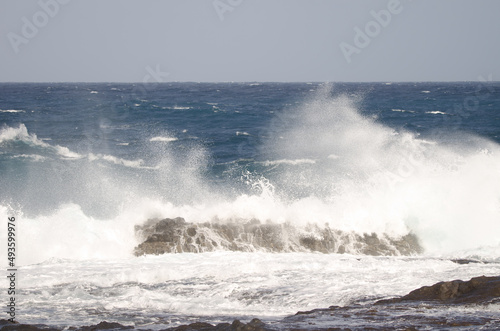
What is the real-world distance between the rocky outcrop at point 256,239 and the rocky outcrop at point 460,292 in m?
5.02

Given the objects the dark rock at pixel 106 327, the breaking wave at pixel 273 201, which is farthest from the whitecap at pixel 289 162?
the dark rock at pixel 106 327

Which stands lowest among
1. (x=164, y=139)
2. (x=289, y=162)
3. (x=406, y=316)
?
(x=406, y=316)

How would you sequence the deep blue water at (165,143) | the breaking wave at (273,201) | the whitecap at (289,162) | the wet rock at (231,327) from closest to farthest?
the wet rock at (231,327) → the breaking wave at (273,201) → the deep blue water at (165,143) → the whitecap at (289,162)

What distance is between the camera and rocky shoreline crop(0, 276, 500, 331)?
6.46 metres

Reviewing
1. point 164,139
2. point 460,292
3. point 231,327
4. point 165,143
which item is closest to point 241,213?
point 460,292

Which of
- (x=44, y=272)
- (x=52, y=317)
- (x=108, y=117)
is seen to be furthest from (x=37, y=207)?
(x=108, y=117)

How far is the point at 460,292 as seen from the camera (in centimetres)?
777

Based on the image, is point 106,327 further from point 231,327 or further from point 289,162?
point 289,162

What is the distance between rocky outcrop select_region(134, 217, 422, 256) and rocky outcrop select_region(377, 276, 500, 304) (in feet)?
16.5

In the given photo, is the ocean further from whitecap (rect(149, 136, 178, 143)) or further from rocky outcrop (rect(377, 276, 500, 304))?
rocky outcrop (rect(377, 276, 500, 304))

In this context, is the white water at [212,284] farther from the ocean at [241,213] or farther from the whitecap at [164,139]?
the whitecap at [164,139]

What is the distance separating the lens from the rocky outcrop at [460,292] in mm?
7504

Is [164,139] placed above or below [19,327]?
above

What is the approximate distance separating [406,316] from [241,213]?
7.92m
